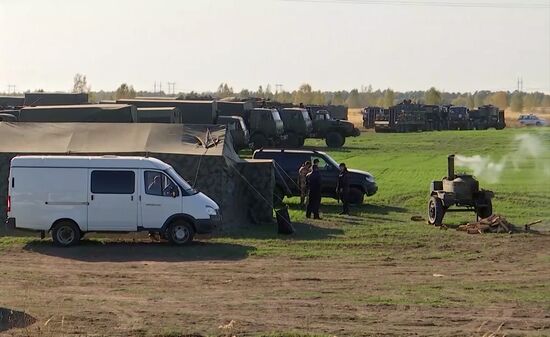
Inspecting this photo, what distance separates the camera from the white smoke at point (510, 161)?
38688 mm

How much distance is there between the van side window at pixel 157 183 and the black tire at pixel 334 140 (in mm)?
37652

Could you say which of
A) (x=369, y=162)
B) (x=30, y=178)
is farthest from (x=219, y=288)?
(x=369, y=162)

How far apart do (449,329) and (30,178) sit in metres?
11.2

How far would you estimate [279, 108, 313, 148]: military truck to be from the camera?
2188 inches

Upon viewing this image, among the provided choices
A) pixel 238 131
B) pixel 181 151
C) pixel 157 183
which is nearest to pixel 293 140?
pixel 238 131

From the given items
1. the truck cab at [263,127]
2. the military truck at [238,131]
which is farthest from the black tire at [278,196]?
the truck cab at [263,127]

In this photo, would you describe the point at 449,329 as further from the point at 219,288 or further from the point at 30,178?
the point at 30,178

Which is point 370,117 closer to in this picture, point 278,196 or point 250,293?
point 278,196

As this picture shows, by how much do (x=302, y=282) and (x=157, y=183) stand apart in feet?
18.3

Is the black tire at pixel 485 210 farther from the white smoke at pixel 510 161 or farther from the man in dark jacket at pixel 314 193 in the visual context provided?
the white smoke at pixel 510 161

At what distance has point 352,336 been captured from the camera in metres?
12.8

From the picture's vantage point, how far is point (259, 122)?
168ft

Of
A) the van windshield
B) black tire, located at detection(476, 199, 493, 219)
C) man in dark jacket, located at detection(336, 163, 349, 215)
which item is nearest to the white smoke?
man in dark jacket, located at detection(336, 163, 349, 215)

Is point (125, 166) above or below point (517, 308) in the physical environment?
above
